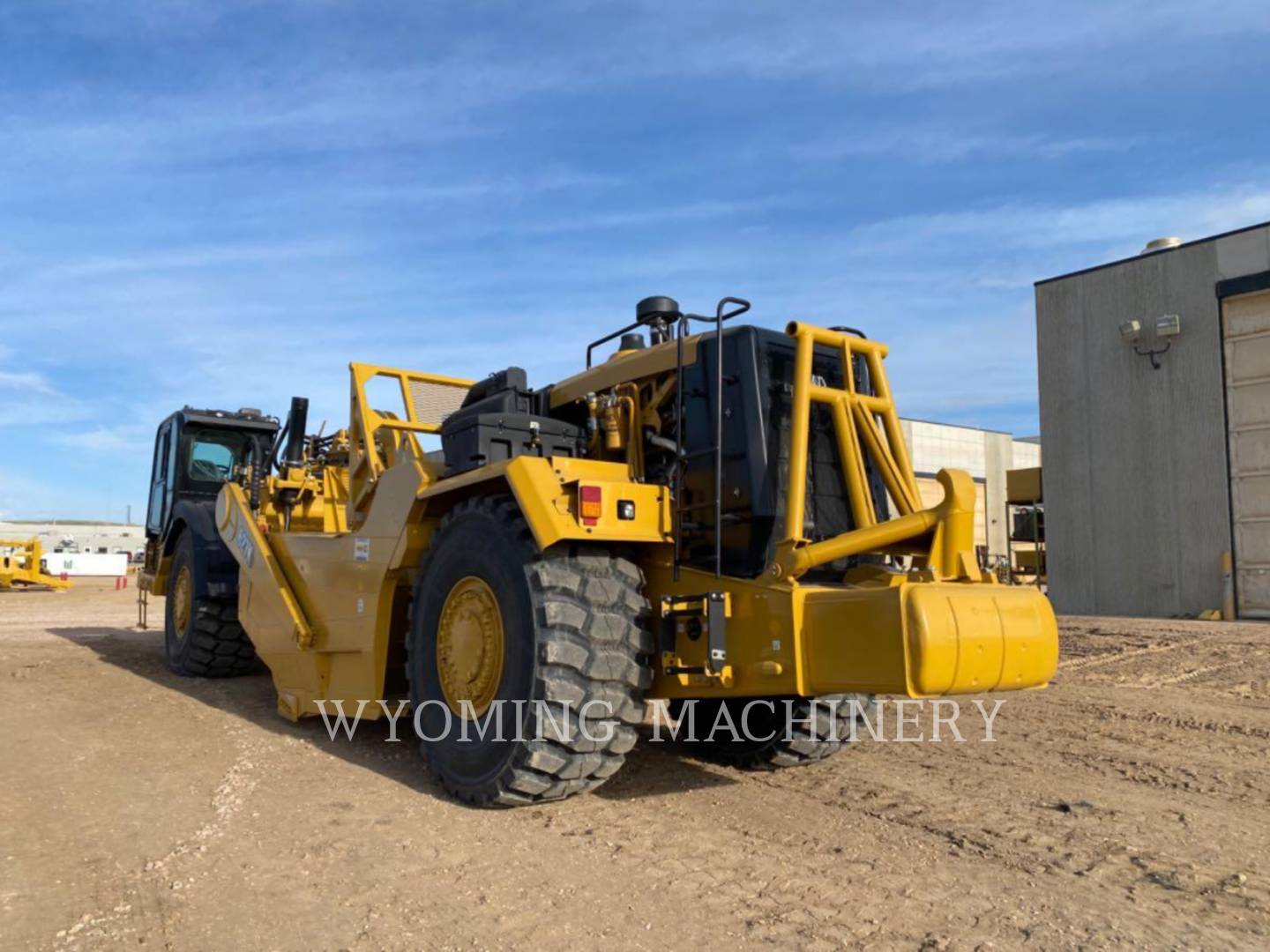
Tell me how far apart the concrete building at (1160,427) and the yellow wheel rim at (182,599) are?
49.2ft

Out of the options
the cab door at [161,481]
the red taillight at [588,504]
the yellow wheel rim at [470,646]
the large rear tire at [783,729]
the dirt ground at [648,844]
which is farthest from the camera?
the cab door at [161,481]

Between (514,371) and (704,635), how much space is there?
7.73 ft

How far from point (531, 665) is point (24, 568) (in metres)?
30.7

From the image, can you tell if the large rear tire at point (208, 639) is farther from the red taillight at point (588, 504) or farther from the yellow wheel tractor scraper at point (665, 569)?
the red taillight at point (588, 504)

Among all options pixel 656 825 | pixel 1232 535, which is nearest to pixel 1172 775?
pixel 656 825

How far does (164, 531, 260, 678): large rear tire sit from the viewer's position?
952 cm

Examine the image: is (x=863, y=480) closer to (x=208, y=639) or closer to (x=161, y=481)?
(x=208, y=639)

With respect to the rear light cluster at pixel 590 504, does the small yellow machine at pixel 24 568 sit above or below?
below

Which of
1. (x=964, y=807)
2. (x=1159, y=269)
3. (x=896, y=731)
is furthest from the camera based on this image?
(x=1159, y=269)

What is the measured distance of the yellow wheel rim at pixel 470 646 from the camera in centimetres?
504

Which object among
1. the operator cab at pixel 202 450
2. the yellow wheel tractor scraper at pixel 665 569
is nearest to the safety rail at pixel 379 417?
the yellow wheel tractor scraper at pixel 665 569

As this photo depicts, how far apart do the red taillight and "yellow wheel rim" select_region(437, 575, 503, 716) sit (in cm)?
69

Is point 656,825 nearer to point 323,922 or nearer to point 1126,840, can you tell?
point 323,922

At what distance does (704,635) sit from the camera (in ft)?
15.3
